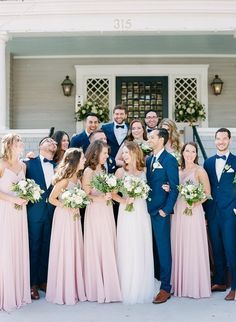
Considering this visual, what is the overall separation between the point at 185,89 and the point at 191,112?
0.99 m

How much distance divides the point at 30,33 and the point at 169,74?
4417 millimetres

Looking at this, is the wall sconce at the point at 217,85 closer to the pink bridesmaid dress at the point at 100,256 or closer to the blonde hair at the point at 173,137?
the blonde hair at the point at 173,137

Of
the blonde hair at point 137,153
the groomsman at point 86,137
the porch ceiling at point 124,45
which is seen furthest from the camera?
the porch ceiling at point 124,45

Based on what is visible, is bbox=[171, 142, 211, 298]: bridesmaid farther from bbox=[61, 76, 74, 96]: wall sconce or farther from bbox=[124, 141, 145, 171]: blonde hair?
bbox=[61, 76, 74, 96]: wall sconce

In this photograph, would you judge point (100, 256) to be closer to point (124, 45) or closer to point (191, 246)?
point (191, 246)

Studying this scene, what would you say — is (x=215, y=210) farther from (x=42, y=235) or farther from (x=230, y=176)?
(x=42, y=235)

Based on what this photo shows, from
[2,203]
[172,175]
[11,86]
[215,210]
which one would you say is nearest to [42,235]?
[2,203]

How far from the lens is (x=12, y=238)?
17.0ft

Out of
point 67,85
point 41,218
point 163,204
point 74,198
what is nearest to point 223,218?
point 163,204

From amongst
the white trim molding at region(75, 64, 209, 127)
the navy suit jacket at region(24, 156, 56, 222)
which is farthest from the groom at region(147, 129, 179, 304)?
the white trim molding at region(75, 64, 209, 127)

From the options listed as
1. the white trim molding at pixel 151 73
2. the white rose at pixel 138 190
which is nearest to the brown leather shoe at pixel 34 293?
the white rose at pixel 138 190

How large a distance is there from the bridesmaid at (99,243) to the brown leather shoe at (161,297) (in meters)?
0.44

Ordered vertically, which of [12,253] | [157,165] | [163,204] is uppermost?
[157,165]

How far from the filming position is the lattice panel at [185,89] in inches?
505
